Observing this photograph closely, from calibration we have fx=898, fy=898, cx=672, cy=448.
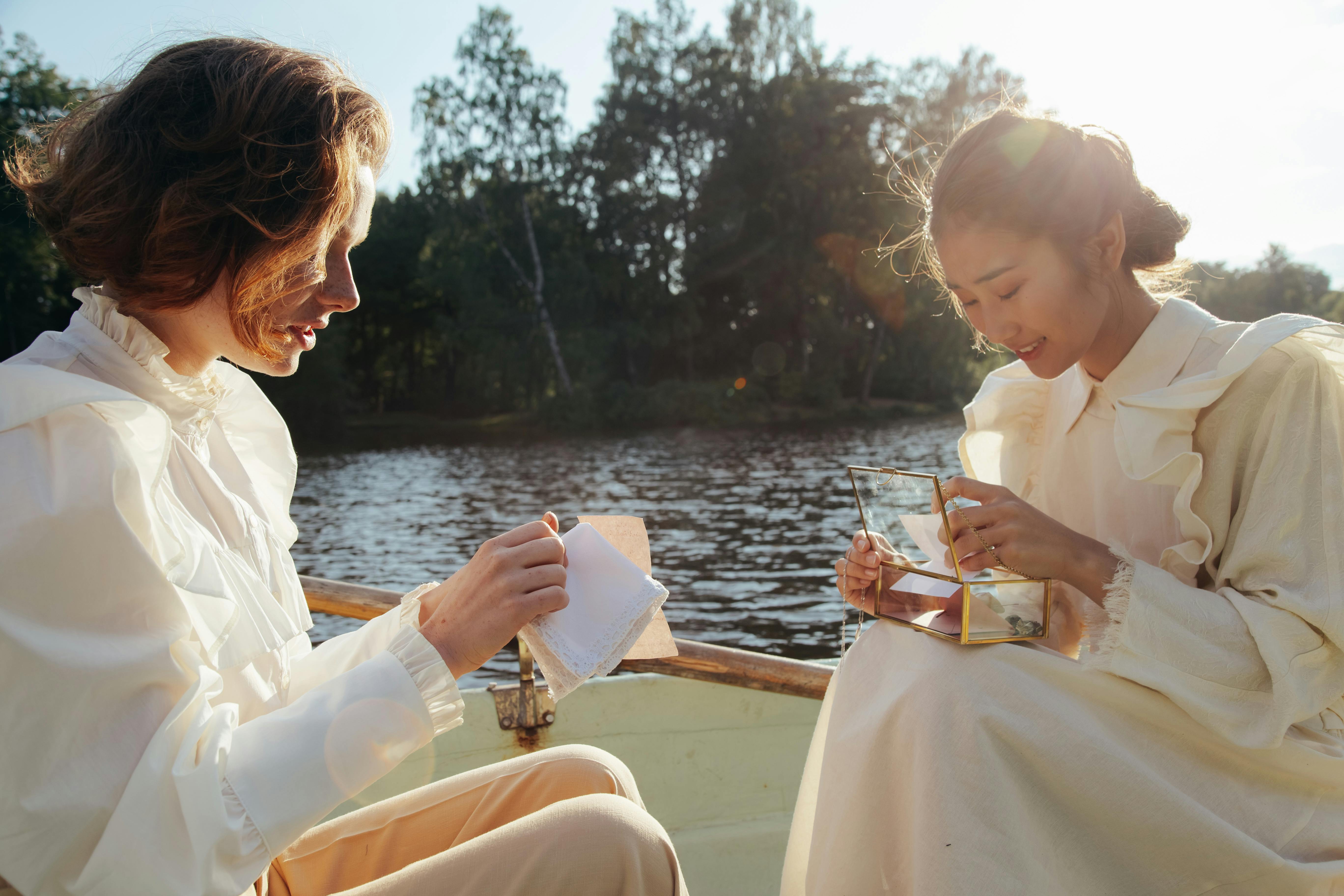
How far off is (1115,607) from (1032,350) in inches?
24.9

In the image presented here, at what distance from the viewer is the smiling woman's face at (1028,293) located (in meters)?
1.82

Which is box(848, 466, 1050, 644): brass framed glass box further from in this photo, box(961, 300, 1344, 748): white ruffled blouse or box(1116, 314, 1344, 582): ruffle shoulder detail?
box(1116, 314, 1344, 582): ruffle shoulder detail

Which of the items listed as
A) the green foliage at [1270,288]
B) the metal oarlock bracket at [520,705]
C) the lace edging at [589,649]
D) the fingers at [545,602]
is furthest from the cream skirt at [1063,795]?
the green foliage at [1270,288]

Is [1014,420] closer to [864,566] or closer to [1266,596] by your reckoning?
[864,566]

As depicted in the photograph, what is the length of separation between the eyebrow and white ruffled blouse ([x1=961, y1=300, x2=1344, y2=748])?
0.31m

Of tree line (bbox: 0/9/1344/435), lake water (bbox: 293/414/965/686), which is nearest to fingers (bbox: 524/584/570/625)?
lake water (bbox: 293/414/965/686)

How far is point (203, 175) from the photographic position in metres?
1.17

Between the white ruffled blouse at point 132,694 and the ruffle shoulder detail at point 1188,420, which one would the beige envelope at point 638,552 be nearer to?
the white ruffled blouse at point 132,694

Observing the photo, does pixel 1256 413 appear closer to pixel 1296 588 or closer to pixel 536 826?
pixel 1296 588

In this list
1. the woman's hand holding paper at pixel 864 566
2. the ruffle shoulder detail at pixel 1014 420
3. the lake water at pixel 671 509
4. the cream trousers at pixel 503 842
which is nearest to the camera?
the cream trousers at pixel 503 842

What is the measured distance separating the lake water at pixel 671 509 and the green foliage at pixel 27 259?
7.47 m

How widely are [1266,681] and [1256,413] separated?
46 cm

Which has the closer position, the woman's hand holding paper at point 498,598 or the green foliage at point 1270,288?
the woman's hand holding paper at point 498,598

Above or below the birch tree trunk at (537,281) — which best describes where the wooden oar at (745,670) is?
below
